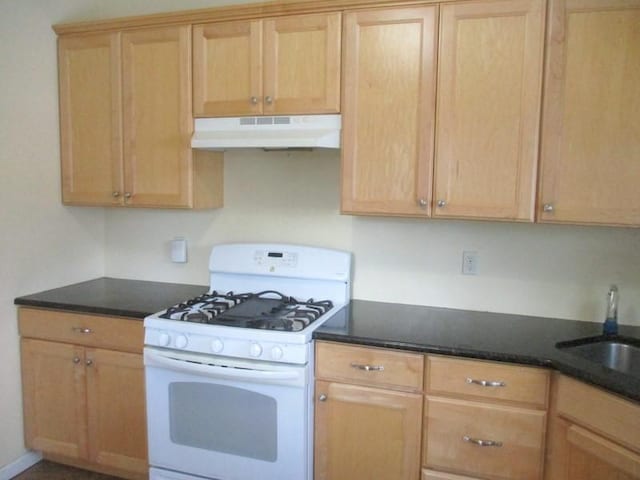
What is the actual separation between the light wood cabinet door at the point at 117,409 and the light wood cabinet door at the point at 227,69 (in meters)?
1.21

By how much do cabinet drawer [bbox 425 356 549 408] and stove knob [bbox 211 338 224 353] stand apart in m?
0.81

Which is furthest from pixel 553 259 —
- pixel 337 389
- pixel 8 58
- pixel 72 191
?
pixel 8 58

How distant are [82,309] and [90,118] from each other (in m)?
0.97

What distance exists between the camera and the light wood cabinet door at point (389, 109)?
1974 millimetres

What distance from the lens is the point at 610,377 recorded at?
1.50m

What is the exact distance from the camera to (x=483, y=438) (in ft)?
5.85

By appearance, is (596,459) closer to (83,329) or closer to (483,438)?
(483,438)

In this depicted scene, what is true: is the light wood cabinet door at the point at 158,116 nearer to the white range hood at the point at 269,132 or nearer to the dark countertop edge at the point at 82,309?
the white range hood at the point at 269,132

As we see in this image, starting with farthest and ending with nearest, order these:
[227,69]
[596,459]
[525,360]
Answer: [227,69]
[525,360]
[596,459]

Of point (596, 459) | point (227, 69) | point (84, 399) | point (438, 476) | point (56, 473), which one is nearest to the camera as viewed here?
point (596, 459)

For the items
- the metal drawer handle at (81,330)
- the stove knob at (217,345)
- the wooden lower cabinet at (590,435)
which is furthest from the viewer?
the metal drawer handle at (81,330)

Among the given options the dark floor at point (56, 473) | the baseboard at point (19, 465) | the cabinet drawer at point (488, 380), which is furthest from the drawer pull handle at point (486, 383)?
the baseboard at point (19, 465)

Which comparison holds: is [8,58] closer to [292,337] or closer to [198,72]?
[198,72]

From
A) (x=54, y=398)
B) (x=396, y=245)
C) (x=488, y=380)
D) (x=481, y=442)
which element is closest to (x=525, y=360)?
(x=488, y=380)
